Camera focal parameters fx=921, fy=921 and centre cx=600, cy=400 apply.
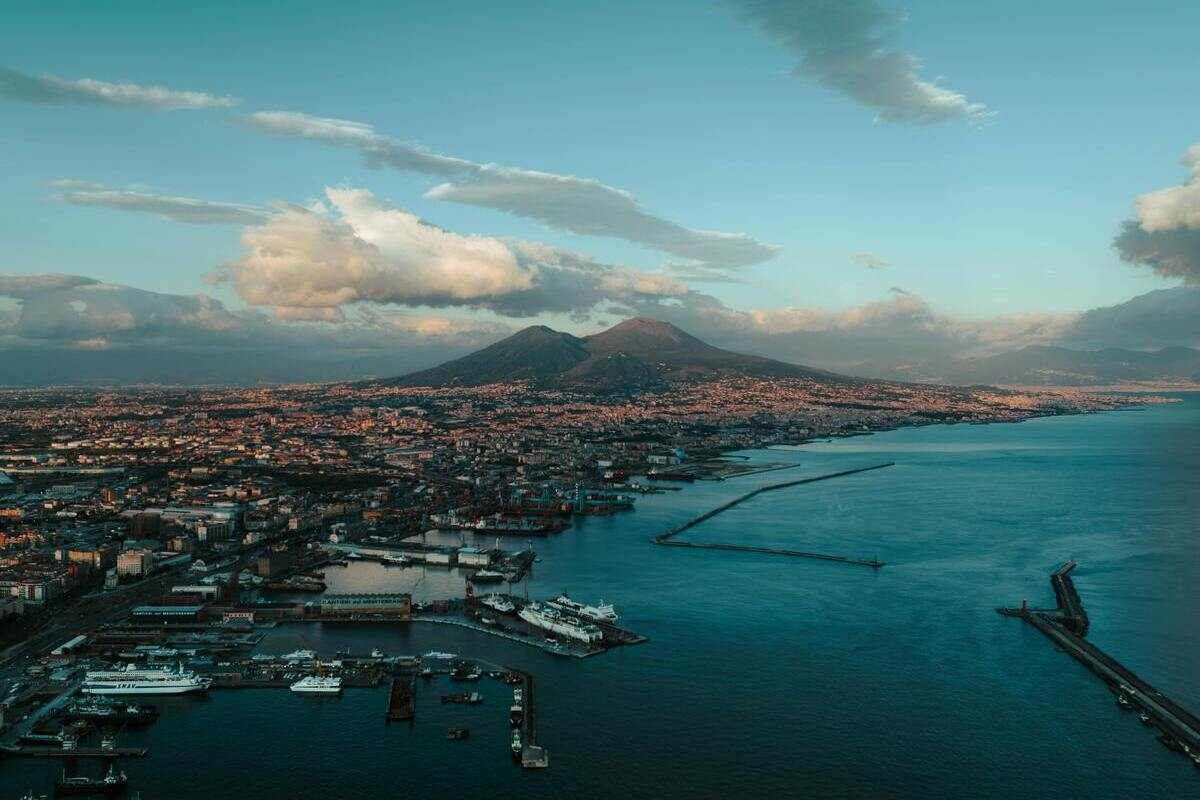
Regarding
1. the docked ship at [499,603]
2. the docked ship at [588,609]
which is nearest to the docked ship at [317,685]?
the docked ship at [499,603]

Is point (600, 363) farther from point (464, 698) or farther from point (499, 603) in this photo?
point (464, 698)

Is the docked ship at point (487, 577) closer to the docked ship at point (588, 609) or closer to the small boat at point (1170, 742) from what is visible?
the docked ship at point (588, 609)

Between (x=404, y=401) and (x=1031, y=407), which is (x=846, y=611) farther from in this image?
(x=1031, y=407)

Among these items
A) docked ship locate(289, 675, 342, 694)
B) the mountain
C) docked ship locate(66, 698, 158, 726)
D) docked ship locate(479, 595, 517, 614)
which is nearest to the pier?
docked ship locate(479, 595, 517, 614)

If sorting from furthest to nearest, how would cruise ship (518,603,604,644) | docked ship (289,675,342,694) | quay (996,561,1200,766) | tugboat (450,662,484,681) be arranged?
cruise ship (518,603,604,644), tugboat (450,662,484,681), docked ship (289,675,342,694), quay (996,561,1200,766)

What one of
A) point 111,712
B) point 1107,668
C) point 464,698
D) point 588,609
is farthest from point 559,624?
point 1107,668

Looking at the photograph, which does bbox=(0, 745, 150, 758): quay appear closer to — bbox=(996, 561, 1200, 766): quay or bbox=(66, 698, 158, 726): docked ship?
bbox=(66, 698, 158, 726): docked ship

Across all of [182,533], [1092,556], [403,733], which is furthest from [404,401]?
[403,733]
